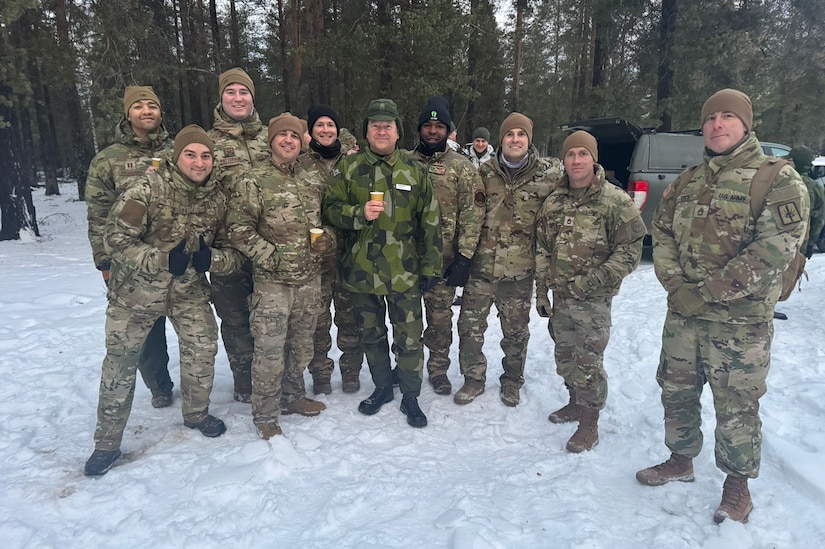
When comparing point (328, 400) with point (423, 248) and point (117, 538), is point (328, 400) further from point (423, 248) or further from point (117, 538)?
point (117, 538)

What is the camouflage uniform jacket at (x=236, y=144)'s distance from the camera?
375 centimetres

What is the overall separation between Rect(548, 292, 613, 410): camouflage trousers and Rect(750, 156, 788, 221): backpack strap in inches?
42.2

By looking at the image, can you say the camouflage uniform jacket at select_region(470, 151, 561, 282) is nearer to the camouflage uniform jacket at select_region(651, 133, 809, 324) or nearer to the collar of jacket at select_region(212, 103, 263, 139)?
the camouflage uniform jacket at select_region(651, 133, 809, 324)

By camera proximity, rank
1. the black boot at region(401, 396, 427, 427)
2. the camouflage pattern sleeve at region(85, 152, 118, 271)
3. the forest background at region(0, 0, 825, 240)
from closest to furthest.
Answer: the camouflage pattern sleeve at region(85, 152, 118, 271) < the black boot at region(401, 396, 427, 427) < the forest background at region(0, 0, 825, 240)

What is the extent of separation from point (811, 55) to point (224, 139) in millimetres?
15514

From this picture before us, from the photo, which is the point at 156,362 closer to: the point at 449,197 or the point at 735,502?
the point at 449,197

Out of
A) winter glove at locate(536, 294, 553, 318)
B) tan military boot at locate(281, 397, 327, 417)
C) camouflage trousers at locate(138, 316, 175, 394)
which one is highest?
winter glove at locate(536, 294, 553, 318)

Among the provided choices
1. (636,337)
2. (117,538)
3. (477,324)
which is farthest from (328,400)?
(636,337)

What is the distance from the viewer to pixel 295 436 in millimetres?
3451

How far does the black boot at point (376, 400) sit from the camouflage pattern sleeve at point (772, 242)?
2533mm

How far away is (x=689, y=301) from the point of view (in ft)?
9.05

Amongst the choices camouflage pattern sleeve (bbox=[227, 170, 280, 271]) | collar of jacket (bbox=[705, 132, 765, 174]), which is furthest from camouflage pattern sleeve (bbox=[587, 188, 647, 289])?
camouflage pattern sleeve (bbox=[227, 170, 280, 271])

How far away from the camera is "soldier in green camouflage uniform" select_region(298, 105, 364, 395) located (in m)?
3.89

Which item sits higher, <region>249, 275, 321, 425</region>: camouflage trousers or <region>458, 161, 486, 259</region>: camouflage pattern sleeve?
<region>458, 161, 486, 259</region>: camouflage pattern sleeve
